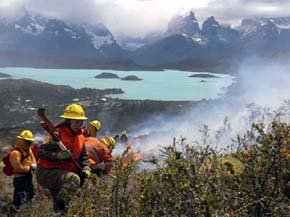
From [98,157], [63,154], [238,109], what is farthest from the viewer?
[238,109]

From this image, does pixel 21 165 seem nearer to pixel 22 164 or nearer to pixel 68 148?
pixel 22 164

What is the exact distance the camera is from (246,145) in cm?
460

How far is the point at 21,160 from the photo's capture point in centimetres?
902

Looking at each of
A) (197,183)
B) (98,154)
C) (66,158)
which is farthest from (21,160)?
(197,183)

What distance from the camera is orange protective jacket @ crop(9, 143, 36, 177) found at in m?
8.94

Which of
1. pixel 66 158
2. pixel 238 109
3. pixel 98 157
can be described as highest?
pixel 66 158

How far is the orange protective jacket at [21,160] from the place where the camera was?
8.94 m

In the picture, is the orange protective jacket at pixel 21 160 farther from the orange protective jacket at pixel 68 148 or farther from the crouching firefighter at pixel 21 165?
the orange protective jacket at pixel 68 148

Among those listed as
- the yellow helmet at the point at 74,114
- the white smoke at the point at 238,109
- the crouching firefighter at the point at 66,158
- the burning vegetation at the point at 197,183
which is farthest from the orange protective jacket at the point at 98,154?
the white smoke at the point at 238,109

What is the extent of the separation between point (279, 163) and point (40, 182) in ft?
12.5

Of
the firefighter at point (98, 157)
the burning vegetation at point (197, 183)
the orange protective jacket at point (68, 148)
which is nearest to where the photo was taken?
the burning vegetation at point (197, 183)

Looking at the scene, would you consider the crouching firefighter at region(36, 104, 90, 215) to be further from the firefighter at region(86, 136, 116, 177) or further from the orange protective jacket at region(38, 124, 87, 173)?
the firefighter at region(86, 136, 116, 177)

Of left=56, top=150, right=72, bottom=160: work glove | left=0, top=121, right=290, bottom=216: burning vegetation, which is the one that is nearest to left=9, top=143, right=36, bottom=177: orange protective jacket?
left=56, top=150, right=72, bottom=160: work glove

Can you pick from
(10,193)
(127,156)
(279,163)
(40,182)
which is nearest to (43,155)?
(40,182)
